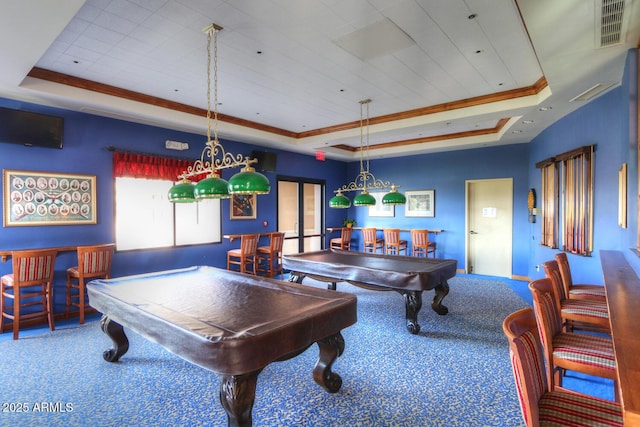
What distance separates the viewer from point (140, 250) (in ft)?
17.3

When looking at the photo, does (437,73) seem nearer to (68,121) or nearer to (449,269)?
(449,269)

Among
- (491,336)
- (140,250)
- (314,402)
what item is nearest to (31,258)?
(140,250)

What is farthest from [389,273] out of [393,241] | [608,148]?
[393,241]

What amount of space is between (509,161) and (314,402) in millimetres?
6479

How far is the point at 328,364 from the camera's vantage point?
2676 millimetres

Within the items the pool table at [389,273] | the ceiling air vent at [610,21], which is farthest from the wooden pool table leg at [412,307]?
the ceiling air vent at [610,21]

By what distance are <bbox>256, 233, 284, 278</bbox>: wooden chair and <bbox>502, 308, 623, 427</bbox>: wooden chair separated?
5303 mm

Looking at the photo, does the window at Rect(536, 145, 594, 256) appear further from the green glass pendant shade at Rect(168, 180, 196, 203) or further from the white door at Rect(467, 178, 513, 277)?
the green glass pendant shade at Rect(168, 180, 196, 203)

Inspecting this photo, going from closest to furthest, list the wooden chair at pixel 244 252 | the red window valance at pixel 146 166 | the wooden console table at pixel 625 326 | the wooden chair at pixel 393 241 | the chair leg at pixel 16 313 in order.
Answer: the wooden console table at pixel 625 326 < the chair leg at pixel 16 313 < the red window valance at pixel 146 166 < the wooden chair at pixel 244 252 < the wooden chair at pixel 393 241

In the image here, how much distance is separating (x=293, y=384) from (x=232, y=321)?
43.2 inches

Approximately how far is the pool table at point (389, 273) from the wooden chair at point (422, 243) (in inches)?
102

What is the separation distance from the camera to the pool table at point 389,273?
12.2 feet

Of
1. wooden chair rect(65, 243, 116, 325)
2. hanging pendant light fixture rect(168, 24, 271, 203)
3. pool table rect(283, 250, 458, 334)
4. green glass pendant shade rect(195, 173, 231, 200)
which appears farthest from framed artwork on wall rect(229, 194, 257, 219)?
green glass pendant shade rect(195, 173, 231, 200)

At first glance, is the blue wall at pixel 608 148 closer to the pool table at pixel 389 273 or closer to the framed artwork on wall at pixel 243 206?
the pool table at pixel 389 273
